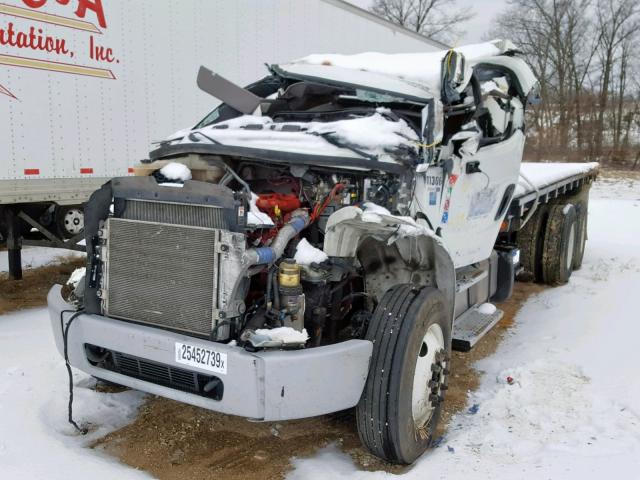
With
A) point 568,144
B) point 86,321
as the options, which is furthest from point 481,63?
point 568,144

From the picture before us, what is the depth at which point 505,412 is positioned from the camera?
388cm

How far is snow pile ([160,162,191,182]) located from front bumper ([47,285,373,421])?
0.86 metres

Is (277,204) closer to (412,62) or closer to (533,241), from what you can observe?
(412,62)

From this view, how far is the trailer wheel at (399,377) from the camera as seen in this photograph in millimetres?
3129

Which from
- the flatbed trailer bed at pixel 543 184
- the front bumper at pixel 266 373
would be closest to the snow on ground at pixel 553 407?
the front bumper at pixel 266 373

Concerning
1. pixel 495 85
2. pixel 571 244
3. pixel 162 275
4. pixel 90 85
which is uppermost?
pixel 90 85

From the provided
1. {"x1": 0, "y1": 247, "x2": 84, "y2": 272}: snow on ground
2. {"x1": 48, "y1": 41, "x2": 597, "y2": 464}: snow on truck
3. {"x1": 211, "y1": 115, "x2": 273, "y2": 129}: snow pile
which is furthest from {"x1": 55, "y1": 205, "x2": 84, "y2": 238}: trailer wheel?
{"x1": 211, "y1": 115, "x2": 273, "y2": 129}: snow pile

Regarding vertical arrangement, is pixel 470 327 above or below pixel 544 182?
below

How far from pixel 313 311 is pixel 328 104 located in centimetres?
181

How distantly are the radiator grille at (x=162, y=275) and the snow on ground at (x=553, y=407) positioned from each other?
1.07 meters

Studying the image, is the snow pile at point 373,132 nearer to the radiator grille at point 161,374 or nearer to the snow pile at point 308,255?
the snow pile at point 308,255

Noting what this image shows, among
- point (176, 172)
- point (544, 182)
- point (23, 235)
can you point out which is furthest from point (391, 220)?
point (23, 235)

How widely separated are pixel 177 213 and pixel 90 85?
4.14m

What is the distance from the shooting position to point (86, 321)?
10.8 feet
